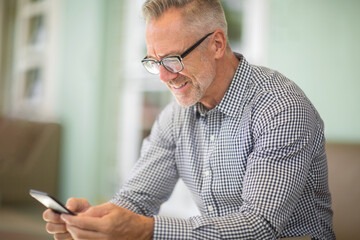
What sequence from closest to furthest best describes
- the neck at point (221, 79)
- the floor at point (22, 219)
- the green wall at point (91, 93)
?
1. the neck at point (221, 79)
2. the floor at point (22, 219)
3. the green wall at point (91, 93)

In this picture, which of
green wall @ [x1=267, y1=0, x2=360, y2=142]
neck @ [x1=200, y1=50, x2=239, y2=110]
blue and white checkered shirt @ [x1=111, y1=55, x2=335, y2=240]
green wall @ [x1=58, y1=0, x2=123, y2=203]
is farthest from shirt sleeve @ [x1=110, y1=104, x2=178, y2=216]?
green wall @ [x1=58, y1=0, x2=123, y2=203]

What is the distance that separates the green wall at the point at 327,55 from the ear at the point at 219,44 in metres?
1.13

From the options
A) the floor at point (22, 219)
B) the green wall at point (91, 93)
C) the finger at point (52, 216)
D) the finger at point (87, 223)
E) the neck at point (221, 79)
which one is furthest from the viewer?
the green wall at point (91, 93)

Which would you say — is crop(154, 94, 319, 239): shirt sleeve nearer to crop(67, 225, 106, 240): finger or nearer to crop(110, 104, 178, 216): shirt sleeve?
crop(67, 225, 106, 240): finger

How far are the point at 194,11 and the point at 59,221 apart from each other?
736 millimetres

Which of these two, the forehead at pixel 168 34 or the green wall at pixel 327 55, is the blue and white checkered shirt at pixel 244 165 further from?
the green wall at pixel 327 55

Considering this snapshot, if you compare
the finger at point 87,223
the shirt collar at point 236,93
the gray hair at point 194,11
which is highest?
the gray hair at point 194,11

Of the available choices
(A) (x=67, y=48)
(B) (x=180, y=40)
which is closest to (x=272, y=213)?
(B) (x=180, y=40)

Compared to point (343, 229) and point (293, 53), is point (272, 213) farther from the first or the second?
point (293, 53)

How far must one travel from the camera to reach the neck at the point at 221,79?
4.44 feet

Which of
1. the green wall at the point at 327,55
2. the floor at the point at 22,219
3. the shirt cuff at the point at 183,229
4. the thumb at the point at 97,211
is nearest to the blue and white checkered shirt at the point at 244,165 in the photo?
the shirt cuff at the point at 183,229

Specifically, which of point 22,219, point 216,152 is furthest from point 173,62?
point 22,219

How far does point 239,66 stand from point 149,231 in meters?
0.64

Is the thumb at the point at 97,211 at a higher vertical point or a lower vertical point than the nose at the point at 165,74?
lower
